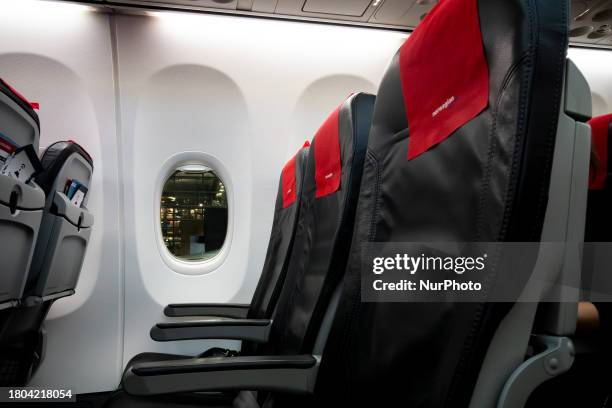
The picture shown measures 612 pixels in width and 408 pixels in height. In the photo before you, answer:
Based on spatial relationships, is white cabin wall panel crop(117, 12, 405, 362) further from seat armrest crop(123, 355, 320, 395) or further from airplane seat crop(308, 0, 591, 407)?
airplane seat crop(308, 0, 591, 407)

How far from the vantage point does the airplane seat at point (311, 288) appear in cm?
98

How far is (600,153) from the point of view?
143 cm

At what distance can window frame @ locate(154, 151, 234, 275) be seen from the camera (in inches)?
116

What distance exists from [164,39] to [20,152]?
1.76 meters

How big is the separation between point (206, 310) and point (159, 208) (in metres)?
1.11

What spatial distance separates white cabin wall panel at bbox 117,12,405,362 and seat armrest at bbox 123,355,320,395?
2017mm

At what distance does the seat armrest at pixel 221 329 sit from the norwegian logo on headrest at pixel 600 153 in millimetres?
1275

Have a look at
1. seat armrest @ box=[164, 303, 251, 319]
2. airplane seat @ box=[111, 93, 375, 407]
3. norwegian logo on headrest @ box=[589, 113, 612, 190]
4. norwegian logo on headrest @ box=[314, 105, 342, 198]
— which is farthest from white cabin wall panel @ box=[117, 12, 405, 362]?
norwegian logo on headrest @ box=[589, 113, 612, 190]

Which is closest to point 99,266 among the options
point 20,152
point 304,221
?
point 20,152

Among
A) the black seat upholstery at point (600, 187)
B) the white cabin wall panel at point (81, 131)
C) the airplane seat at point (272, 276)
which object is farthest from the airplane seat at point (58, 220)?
the black seat upholstery at point (600, 187)

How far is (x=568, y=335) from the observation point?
1.86 feet

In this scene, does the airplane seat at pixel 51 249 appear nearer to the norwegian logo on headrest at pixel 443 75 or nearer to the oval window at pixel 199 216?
the oval window at pixel 199 216

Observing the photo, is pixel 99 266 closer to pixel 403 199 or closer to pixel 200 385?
pixel 200 385

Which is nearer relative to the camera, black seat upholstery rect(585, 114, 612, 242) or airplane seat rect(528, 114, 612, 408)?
airplane seat rect(528, 114, 612, 408)
